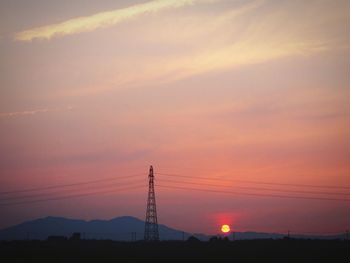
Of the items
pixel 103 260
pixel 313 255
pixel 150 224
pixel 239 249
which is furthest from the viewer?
pixel 150 224

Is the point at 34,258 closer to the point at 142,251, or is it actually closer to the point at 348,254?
the point at 142,251

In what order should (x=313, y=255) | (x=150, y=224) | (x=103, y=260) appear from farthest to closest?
1. (x=150, y=224)
2. (x=313, y=255)
3. (x=103, y=260)

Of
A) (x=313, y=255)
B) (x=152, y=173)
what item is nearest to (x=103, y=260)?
(x=313, y=255)

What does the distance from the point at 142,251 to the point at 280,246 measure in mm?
17719

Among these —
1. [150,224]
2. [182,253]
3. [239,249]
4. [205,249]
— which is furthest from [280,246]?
[150,224]

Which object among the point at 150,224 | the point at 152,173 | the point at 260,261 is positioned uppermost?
the point at 152,173

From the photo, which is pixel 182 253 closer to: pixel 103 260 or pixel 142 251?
pixel 142 251

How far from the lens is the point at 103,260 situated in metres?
46.3

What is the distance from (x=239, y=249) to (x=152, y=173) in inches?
986

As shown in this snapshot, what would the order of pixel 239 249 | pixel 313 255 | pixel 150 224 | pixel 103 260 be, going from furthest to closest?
pixel 150 224, pixel 239 249, pixel 313 255, pixel 103 260

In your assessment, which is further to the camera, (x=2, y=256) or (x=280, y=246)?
(x=280, y=246)

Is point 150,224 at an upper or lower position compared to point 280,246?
upper

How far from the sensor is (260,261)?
48.1m

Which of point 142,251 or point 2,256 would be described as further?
point 142,251
